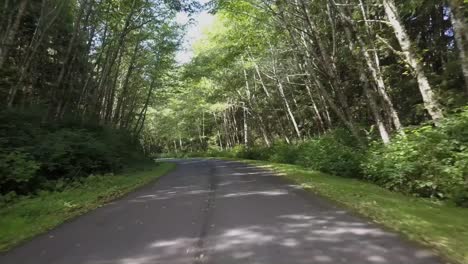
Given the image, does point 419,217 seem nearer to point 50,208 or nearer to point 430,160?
point 430,160

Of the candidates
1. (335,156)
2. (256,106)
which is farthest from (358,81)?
(256,106)

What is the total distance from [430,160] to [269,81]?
23.4m

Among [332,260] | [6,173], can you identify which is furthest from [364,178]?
[6,173]

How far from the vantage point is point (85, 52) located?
2005cm

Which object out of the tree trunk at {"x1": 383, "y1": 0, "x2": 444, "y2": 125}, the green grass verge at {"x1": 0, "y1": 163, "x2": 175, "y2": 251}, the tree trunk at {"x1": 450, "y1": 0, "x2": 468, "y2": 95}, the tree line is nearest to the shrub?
the green grass verge at {"x1": 0, "y1": 163, "x2": 175, "y2": 251}

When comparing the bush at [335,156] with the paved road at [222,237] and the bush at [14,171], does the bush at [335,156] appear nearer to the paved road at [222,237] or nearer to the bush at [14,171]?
the paved road at [222,237]

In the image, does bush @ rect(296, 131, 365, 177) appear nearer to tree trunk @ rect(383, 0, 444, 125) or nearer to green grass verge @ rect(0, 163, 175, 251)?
tree trunk @ rect(383, 0, 444, 125)

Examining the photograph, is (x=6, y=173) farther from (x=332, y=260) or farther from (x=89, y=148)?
(x=332, y=260)

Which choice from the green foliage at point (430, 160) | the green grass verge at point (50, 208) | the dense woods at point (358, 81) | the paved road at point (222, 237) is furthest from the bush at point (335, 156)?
the green grass verge at point (50, 208)

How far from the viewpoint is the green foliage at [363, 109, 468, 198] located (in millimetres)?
9047

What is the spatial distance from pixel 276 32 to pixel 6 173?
15103 mm

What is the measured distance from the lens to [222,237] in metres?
5.79

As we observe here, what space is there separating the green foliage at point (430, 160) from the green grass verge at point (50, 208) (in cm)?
766

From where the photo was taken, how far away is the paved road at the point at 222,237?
4832 mm
